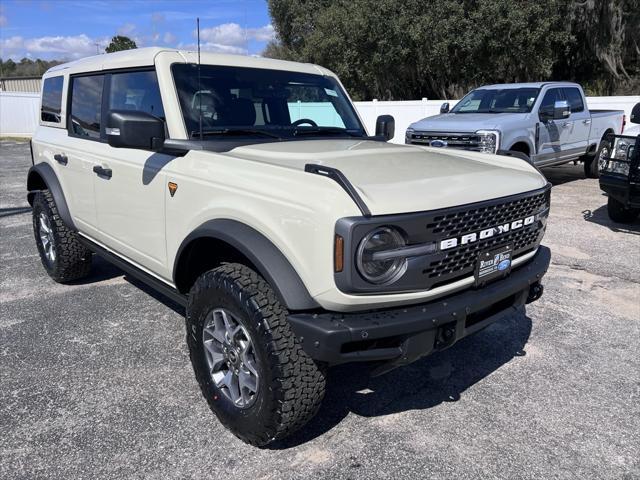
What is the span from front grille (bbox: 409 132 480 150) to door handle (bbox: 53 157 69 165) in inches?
232

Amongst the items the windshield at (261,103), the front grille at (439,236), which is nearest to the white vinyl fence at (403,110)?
the windshield at (261,103)

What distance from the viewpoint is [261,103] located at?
11.8ft

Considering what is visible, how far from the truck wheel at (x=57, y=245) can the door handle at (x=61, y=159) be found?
40 centimetres

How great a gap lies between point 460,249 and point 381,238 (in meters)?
0.46

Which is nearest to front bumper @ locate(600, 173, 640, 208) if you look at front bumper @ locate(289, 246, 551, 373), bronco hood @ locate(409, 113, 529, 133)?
bronco hood @ locate(409, 113, 529, 133)

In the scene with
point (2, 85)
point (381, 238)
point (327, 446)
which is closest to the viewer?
point (381, 238)

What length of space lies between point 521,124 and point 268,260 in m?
7.39

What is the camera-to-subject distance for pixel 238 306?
250cm

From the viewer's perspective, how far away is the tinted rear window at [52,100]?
476cm

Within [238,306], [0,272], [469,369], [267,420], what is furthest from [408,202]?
[0,272]

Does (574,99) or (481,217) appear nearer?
(481,217)

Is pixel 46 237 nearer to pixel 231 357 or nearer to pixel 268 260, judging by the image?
pixel 231 357

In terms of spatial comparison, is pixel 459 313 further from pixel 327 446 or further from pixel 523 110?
pixel 523 110

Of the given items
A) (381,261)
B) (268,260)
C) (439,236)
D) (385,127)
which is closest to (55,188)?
(385,127)
